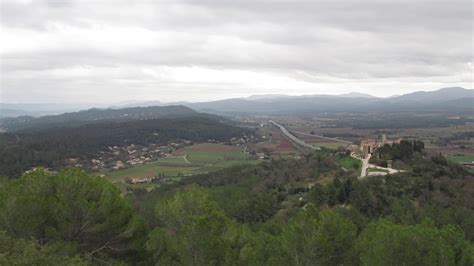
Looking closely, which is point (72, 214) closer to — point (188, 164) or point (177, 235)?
point (177, 235)

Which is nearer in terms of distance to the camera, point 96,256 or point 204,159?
point 96,256

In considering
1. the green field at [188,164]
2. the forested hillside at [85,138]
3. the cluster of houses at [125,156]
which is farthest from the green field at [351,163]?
the forested hillside at [85,138]

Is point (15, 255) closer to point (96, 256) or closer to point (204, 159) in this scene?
point (96, 256)

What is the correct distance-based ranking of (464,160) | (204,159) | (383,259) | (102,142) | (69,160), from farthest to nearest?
1. (102,142)
2. (204,159)
3. (69,160)
4. (464,160)
5. (383,259)

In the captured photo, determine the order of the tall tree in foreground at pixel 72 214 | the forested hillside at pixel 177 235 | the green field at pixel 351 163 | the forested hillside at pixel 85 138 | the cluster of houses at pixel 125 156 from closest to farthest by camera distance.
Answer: the forested hillside at pixel 177 235, the tall tree in foreground at pixel 72 214, the green field at pixel 351 163, the forested hillside at pixel 85 138, the cluster of houses at pixel 125 156

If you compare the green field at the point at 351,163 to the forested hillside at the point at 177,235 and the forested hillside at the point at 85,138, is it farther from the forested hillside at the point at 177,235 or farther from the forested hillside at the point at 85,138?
the forested hillside at the point at 85,138

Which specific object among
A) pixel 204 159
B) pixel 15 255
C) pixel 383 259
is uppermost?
pixel 15 255

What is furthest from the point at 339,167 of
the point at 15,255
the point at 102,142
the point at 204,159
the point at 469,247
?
the point at 102,142

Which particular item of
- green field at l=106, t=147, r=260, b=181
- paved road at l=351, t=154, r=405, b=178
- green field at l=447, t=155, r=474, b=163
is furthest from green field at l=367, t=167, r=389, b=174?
green field at l=106, t=147, r=260, b=181
